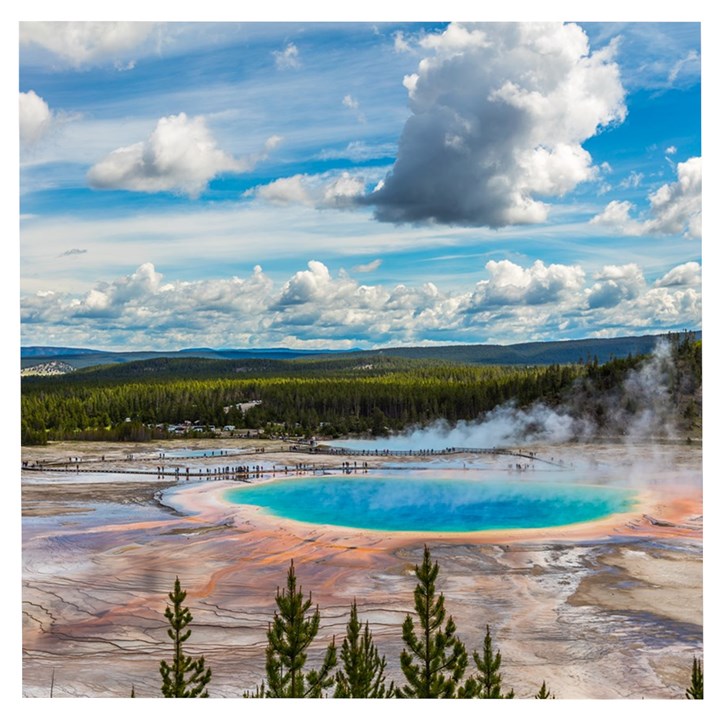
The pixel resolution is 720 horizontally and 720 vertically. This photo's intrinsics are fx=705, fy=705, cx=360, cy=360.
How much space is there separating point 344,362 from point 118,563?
9.93m

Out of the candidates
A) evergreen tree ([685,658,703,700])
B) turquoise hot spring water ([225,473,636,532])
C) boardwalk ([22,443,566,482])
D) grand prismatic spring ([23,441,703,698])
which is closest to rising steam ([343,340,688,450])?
boardwalk ([22,443,566,482])

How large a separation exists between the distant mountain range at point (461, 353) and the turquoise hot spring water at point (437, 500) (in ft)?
8.94

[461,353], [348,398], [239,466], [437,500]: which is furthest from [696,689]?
[461,353]

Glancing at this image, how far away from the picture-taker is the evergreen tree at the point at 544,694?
22.2ft

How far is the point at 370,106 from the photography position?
10.3 meters

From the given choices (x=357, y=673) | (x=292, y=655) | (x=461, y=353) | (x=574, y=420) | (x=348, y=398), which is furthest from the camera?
(x=461, y=353)

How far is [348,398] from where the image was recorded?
1645cm

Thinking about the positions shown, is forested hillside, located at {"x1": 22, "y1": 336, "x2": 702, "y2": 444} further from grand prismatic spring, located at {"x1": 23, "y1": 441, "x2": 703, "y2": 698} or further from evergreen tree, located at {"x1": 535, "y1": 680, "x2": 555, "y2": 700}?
evergreen tree, located at {"x1": 535, "y1": 680, "x2": 555, "y2": 700}

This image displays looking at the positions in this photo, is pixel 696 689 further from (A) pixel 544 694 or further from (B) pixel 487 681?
(B) pixel 487 681

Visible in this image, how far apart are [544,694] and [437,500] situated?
5801 mm

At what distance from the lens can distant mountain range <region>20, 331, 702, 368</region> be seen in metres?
14.4
